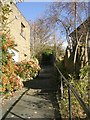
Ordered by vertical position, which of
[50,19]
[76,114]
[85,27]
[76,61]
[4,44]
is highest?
[50,19]

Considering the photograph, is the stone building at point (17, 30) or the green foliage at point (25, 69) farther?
the stone building at point (17, 30)

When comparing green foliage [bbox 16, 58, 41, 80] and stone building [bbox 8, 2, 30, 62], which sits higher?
stone building [bbox 8, 2, 30, 62]

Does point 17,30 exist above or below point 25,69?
above

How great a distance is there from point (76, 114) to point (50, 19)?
32.7 ft

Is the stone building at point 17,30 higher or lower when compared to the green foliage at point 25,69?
higher

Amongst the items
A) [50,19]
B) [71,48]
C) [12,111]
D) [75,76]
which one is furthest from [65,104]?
[50,19]

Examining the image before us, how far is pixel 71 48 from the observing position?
48.0 feet

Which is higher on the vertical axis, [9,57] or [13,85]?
[9,57]

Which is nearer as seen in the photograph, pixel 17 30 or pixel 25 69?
Result: pixel 25 69

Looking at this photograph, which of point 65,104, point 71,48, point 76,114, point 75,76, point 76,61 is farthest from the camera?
point 71,48

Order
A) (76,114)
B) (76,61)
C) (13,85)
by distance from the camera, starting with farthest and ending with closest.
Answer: (76,61), (13,85), (76,114)

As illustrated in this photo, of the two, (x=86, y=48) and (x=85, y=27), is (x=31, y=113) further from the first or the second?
(x=85, y=27)

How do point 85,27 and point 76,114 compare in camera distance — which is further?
point 85,27

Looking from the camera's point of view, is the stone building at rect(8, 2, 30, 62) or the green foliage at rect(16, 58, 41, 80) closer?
the green foliage at rect(16, 58, 41, 80)
